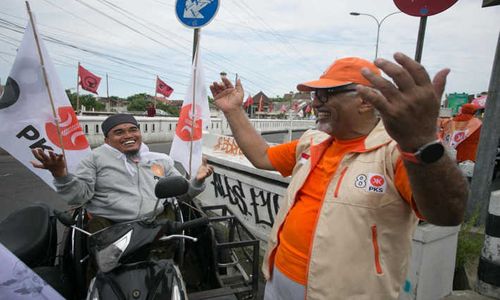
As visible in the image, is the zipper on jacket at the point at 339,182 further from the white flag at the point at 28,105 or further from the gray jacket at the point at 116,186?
the white flag at the point at 28,105

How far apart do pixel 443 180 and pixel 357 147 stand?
2.02 ft

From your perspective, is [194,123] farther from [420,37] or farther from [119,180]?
[420,37]

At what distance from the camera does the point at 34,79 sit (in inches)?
108

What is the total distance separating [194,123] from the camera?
373 cm

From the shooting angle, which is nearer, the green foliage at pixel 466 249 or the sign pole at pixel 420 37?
the sign pole at pixel 420 37

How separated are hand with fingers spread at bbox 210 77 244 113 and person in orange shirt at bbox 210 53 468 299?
0.62m

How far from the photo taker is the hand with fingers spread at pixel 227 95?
2.30 m

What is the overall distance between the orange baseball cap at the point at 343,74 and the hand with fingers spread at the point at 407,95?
677 mm

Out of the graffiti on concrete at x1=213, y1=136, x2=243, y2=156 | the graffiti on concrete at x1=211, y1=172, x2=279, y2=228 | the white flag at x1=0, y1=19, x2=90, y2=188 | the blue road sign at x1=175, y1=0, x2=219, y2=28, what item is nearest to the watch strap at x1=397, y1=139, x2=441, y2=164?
the white flag at x1=0, y1=19, x2=90, y2=188

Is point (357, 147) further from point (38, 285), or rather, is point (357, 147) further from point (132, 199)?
point (132, 199)

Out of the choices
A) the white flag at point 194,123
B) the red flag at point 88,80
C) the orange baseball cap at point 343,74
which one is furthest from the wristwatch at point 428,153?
the red flag at point 88,80

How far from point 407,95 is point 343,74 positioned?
0.75 m

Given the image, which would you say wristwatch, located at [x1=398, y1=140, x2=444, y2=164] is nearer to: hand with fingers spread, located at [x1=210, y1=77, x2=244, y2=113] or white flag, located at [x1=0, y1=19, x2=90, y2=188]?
hand with fingers spread, located at [x1=210, y1=77, x2=244, y2=113]

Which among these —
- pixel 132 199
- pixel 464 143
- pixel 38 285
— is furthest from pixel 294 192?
pixel 464 143
